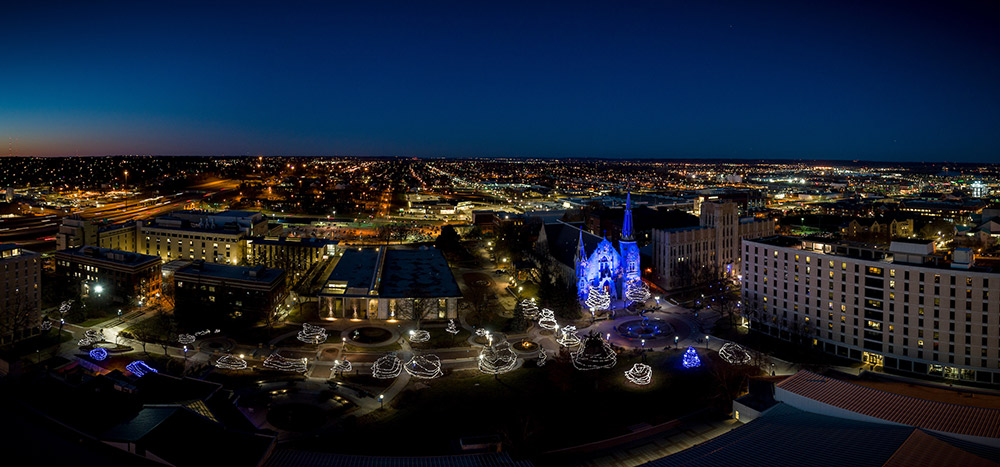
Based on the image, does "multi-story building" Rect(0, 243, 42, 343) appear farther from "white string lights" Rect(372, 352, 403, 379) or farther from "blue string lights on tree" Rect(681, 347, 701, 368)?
"blue string lights on tree" Rect(681, 347, 701, 368)

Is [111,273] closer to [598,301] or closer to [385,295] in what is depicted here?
[385,295]

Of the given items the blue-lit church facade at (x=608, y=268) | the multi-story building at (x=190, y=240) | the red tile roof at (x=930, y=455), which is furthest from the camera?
the multi-story building at (x=190, y=240)

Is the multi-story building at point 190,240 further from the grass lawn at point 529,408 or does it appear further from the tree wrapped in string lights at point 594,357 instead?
the tree wrapped in string lights at point 594,357

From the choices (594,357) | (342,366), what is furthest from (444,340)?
(594,357)

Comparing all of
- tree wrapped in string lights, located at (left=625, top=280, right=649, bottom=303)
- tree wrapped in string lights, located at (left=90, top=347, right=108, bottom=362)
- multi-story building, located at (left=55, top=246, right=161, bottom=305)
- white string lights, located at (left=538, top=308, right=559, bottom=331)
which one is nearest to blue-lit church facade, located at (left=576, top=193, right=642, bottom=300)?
tree wrapped in string lights, located at (left=625, top=280, right=649, bottom=303)

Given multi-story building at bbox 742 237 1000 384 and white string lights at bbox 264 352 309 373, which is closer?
white string lights at bbox 264 352 309 373

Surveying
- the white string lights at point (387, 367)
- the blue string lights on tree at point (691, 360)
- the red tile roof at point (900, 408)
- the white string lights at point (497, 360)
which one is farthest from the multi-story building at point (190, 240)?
the red tile roof at point (900, 408)
